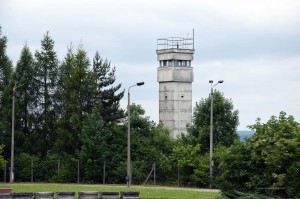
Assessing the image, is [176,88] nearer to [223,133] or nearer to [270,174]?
[223,133]

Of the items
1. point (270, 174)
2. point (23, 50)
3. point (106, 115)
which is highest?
point (23, 50)

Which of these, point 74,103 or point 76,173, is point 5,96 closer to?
point 74,103

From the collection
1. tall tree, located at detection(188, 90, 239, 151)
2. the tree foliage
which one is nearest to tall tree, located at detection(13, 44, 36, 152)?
tall tree, located at detection(188, 90, 239, 151)

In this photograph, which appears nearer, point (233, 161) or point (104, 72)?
point (233, 161)

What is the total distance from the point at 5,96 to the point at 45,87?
4639mm

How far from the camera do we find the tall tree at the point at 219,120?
2931 inches

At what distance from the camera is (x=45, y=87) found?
3221 inches

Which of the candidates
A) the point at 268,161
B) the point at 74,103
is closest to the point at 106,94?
the point at 74,103

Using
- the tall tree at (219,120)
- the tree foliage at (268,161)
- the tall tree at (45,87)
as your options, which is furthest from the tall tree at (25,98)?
the tree foliage at (268,161)

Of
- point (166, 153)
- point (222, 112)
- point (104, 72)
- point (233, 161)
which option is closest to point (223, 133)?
point (222, 112)

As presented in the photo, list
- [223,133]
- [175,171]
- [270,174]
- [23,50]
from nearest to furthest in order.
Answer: [270,174] < [175,171] < [223,133] < [23,50]

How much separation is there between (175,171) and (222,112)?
8.65 meters

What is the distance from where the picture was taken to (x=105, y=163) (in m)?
71.2

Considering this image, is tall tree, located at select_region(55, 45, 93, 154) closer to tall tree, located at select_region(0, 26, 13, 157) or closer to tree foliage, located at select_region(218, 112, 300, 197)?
tall tree, located at select_region(0, 26, 13, 157)
